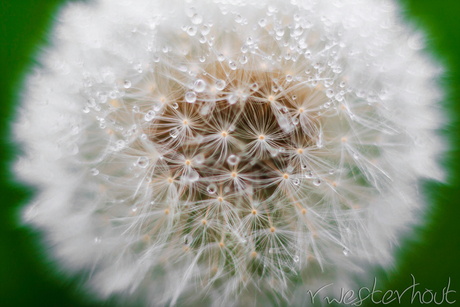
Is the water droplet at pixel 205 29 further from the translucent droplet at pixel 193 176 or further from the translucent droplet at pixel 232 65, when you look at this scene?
the translucent droplet at pixel 193 176

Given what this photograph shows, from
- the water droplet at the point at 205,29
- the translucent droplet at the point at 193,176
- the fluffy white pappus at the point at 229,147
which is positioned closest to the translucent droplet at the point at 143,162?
the fluffy white pappus at the point at 229,147

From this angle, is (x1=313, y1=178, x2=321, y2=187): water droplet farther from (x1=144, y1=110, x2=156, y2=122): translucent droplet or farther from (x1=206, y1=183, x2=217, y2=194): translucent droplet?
(x1=144, y1=110, x2=156, y2=122): translucent droplet

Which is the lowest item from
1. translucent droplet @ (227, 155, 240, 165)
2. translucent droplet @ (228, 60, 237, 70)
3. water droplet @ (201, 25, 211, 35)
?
translucent droplet @ (227, 155, 240, 165)

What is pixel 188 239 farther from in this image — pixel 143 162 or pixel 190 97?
pixel 190 97

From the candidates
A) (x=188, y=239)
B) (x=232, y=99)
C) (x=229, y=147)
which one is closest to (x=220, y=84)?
(x=232, y=99)

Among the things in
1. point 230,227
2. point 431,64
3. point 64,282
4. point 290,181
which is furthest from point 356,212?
point 64,282

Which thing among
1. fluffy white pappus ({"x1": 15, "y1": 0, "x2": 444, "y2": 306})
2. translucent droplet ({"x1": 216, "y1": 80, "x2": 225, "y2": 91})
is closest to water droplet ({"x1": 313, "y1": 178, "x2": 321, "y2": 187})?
fluffy white pappus ({"x1": 15, "y1": 0, "x2": 444, "y2": 306})

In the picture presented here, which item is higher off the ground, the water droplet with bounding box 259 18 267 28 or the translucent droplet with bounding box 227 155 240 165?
the water droplet with bounding box 259 18 267 28
